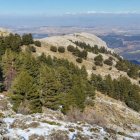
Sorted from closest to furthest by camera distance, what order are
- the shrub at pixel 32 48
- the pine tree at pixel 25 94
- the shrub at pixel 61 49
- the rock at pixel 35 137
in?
the rock at pixel 35 137
the pine tree at pixel 25 94
the shrub at pixel 32 48
the shrub at pixel 61 49

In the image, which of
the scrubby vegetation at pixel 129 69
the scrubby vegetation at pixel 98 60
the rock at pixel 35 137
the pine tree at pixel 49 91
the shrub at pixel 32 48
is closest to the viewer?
the rock at pixel 35 137

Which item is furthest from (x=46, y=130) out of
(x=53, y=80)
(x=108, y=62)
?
(x=108, y=62)

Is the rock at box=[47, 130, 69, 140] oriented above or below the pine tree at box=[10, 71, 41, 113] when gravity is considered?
above

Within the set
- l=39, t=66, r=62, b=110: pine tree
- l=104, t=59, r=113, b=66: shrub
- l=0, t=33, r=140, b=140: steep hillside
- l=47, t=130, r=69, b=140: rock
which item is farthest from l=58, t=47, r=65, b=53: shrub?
l=47, t=130, r=69, b=140: rock

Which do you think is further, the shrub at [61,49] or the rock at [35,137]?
the shrub at [61,49]

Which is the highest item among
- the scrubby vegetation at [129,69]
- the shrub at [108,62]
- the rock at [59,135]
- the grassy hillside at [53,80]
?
the rock at [59,135]

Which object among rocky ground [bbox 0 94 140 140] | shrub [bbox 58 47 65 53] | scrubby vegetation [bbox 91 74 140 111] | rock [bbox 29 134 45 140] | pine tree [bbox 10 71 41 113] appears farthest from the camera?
shrub [bbox 58 47 65 53]

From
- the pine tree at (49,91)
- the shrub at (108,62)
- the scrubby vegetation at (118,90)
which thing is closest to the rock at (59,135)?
the pine tree at (49,91)

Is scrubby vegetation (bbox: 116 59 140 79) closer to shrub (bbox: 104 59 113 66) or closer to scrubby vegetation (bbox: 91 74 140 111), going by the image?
shrub (bbox: 104 59 113 66)

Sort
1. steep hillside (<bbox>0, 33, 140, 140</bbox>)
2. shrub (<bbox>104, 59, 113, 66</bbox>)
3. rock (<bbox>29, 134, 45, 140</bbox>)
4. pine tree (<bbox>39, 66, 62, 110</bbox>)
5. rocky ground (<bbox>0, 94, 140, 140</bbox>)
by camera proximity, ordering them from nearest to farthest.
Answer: rock (<bbox>29, 134, 45, 140</bbox>), rocky ground (<bbox>0, 94, 140, 140</bbox>), steep hillside (<bbox>0, 33, 140, 140</bbox>), pine tree (<bbox>39, 66, 62, 110</bbox>), shrub (<bbox>104, 59, 113, 66</bbox>)

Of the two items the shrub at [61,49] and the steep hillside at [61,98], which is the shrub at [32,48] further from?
the shrub at [61,49]

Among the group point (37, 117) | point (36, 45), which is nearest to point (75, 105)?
point (37, 117)

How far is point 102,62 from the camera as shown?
160500mm

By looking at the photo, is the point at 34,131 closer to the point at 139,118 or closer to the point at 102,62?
the point at 139,118
